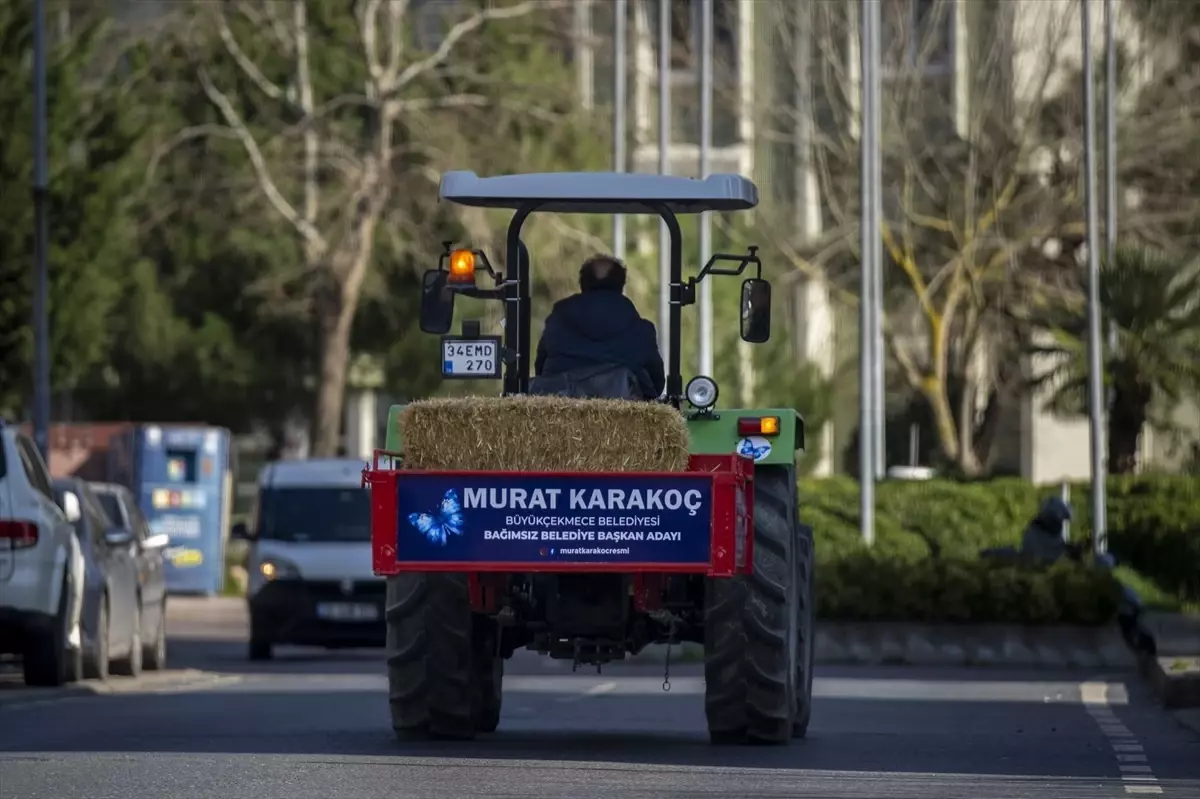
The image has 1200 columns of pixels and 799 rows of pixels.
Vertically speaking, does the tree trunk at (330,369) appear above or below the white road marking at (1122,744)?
above

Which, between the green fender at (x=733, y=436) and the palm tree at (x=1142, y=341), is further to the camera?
the palm tree at (x=1142, y=341)

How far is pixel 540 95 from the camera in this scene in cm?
4488

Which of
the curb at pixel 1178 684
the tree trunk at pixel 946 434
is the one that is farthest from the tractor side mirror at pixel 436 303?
the tree trunk at pixel 946 434

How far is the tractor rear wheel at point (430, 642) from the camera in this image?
511 inches

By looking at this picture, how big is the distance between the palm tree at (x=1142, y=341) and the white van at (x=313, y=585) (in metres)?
16.4

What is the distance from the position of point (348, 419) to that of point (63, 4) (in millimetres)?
17372

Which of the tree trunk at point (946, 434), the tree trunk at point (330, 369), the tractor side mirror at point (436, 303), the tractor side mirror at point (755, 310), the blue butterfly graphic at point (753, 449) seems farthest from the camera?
the tree trunk at point (946, 434)

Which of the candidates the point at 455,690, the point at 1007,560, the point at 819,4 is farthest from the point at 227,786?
the point at 819,4

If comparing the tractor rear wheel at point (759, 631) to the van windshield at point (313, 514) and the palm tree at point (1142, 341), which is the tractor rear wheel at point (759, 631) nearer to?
the van windshield at point (313, 514)

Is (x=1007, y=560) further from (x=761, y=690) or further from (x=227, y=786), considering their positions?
(x=227, y=786)

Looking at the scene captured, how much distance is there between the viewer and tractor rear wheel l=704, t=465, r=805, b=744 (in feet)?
42.1

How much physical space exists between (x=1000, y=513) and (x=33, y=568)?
23088 millimetres

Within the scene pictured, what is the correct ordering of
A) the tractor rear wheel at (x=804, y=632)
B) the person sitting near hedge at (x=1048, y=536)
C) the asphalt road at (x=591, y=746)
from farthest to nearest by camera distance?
the person sitting near hedge at (x=1048, y=536) < the tractor rear wheel at (x=804, y=632) < the asphalt road at (x=591, y=746)

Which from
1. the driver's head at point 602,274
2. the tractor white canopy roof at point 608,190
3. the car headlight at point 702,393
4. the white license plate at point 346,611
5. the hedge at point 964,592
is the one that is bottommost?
the white license plate at point 346,611
